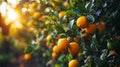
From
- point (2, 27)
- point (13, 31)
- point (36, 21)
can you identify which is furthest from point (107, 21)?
point (13, 31)

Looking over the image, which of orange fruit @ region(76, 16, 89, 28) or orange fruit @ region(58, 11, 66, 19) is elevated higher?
orange fruit @ region(58, 11, 66, 19)

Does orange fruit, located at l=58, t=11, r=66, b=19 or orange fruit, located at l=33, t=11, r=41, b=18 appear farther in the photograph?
orange fruit, located at l=33, t=11, r=41, b=18

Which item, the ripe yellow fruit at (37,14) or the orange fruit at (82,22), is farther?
the ripe yellow fruit at (37,14)

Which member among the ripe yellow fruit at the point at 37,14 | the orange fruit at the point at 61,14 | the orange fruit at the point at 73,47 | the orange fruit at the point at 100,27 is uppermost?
the ripe yellow fruit at the point at 37,14

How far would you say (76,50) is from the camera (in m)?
2.71

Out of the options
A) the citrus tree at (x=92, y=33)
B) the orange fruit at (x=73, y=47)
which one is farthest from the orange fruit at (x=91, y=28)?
the orange fruit at (x=73, y=47)

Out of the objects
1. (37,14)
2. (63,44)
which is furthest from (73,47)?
(37,14)

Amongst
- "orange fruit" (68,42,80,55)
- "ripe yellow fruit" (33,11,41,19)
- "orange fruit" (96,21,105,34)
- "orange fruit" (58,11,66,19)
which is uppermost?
"ripe yellow fruit" (33,11,41,19)

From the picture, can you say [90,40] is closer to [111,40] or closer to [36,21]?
[111,40]

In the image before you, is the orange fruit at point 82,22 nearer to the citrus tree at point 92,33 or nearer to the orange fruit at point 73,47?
the citrus tree at point 92,33

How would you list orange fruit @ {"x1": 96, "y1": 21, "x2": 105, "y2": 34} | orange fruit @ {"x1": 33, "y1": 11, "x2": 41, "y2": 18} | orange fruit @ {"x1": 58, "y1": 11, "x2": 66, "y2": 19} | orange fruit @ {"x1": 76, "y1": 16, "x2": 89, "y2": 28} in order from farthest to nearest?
orange fruit @ {"x1": 33, "y1": 11, "x2": 41, "y2": 18} → orange fruit @ {"x1": 58, "y1": 11, "x2": 66, "y2": 19} → orange fruit @ {"x1": 96, "y1": 21, "x2": 105, "y2": 34} → orange fruit @ {"x1": 76, "y1": 16, "x2": 89, "y2": 28}

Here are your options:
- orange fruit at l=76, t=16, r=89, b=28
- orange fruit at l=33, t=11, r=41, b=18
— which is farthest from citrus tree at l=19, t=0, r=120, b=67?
orange fruit at l=33, t=11, r=41, b=18

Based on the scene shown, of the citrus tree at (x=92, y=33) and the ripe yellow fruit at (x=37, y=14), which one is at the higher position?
the ripe yellow fruit at (x=37, y=14)

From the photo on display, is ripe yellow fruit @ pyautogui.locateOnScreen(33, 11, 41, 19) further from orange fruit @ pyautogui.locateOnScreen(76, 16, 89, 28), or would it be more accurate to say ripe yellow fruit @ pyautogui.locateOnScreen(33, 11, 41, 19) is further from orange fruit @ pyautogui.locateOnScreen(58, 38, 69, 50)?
orange fruit @ pyautogui.locateOnScreen(76, 16, 89, 28)
